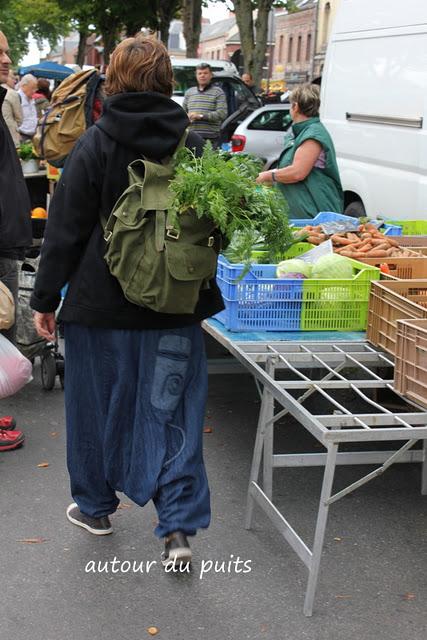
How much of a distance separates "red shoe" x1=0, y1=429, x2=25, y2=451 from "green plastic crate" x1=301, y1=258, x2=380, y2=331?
67.9 inches

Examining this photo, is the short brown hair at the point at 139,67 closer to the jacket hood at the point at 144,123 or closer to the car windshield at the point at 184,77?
the jacket hood at the point at 144,123

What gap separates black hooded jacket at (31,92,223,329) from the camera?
3664 millimetres

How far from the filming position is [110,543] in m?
4.21

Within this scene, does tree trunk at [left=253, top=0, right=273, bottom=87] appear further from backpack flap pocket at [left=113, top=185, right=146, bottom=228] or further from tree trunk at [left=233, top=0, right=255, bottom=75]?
backpack flap pocket at [left=113, top=185, right=146, bottom=228]

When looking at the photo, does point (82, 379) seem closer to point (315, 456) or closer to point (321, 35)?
point (315, 456)

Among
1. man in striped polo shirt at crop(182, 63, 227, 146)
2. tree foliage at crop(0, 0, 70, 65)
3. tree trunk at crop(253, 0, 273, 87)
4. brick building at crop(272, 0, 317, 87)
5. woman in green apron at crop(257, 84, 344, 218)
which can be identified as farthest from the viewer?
brick building at crop(272, 0, 317, 87)

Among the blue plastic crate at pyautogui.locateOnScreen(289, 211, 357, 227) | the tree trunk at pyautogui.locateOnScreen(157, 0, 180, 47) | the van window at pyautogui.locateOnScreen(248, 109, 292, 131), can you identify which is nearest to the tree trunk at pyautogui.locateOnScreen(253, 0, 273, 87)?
the tree trunk at pyautogui.locateOnScreen(157, 0, 180, 47)

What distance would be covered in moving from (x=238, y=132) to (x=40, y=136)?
29.0 feet

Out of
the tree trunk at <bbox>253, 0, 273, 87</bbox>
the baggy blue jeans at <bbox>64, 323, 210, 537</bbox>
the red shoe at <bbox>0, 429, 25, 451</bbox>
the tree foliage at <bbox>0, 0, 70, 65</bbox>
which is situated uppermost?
the tree foliage at <bbox>0, 0, 70, 65</bbox>

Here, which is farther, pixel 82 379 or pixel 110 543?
pixel 110 543

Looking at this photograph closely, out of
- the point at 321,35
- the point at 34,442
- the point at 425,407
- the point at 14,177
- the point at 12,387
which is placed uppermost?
the point at 321,35

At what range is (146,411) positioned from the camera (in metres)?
3.84

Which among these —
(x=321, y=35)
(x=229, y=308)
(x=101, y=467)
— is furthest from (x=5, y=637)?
(x=321, y=35)

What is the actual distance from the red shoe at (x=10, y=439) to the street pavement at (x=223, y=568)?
5cm
